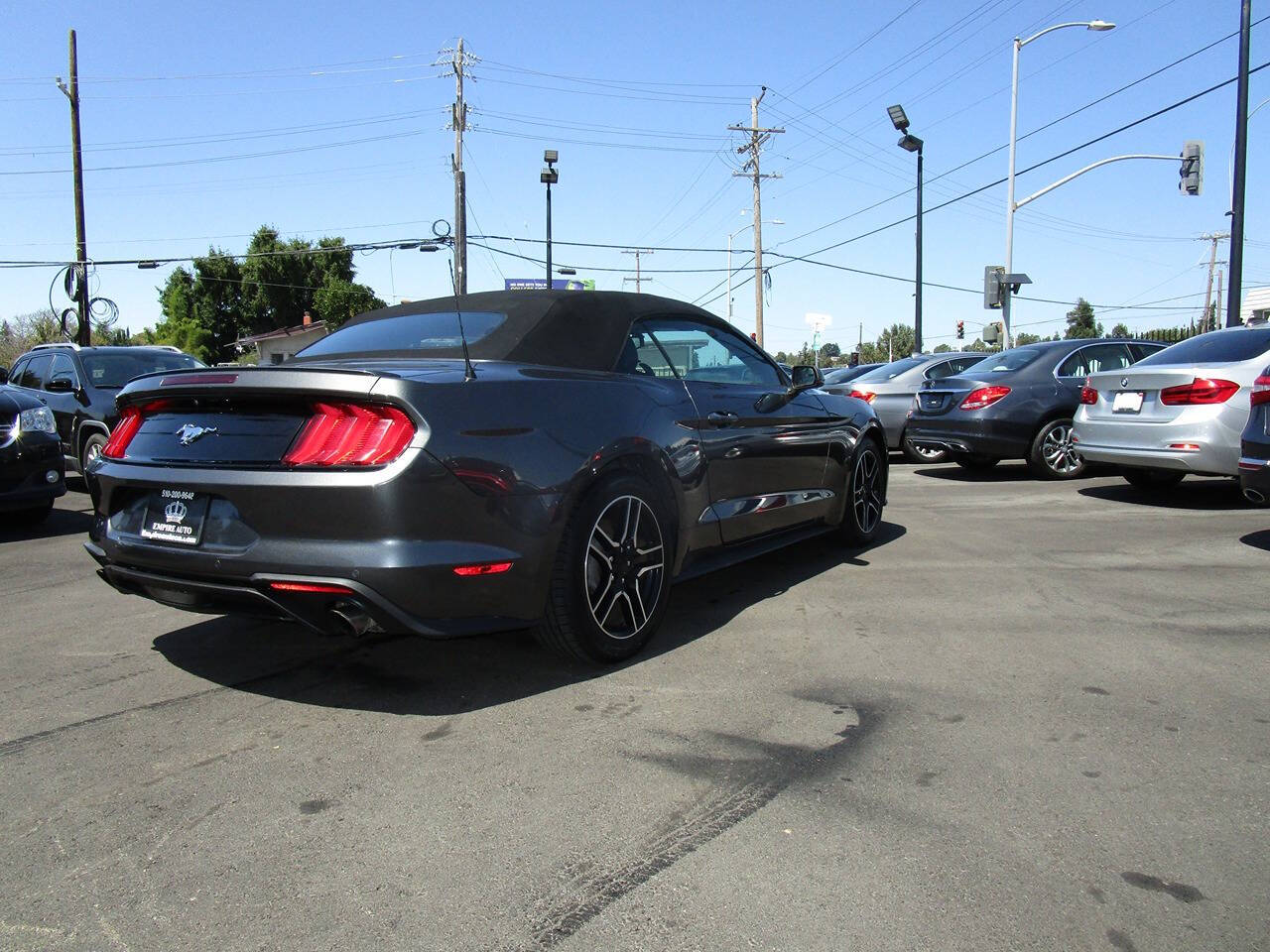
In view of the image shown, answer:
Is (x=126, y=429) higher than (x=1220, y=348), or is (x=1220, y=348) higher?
(x=1220, y=348)

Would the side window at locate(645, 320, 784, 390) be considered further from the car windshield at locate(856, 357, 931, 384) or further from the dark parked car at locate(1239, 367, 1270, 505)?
the car windshield at locate(856, 357, 931, 384)

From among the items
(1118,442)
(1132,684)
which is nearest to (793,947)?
(1132,684)

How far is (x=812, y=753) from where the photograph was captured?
2893mm

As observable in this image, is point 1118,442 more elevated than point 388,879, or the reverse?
point 1118,442

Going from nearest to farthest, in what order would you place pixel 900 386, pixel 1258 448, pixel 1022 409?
1. pixel 1258 448
2. pixel 1022 409
3. pixel 900 386

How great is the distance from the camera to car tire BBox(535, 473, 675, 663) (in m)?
3.42

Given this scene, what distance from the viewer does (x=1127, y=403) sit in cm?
796

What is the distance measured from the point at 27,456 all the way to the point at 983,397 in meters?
8.71

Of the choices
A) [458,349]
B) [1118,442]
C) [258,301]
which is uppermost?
[258,301]

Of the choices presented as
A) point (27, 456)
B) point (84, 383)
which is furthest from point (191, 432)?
point (84, 383)

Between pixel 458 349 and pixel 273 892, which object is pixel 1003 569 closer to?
pixel 458 349

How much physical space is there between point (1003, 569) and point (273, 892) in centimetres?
451

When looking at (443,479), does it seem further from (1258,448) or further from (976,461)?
(976,461)

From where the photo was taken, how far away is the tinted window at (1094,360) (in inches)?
393
